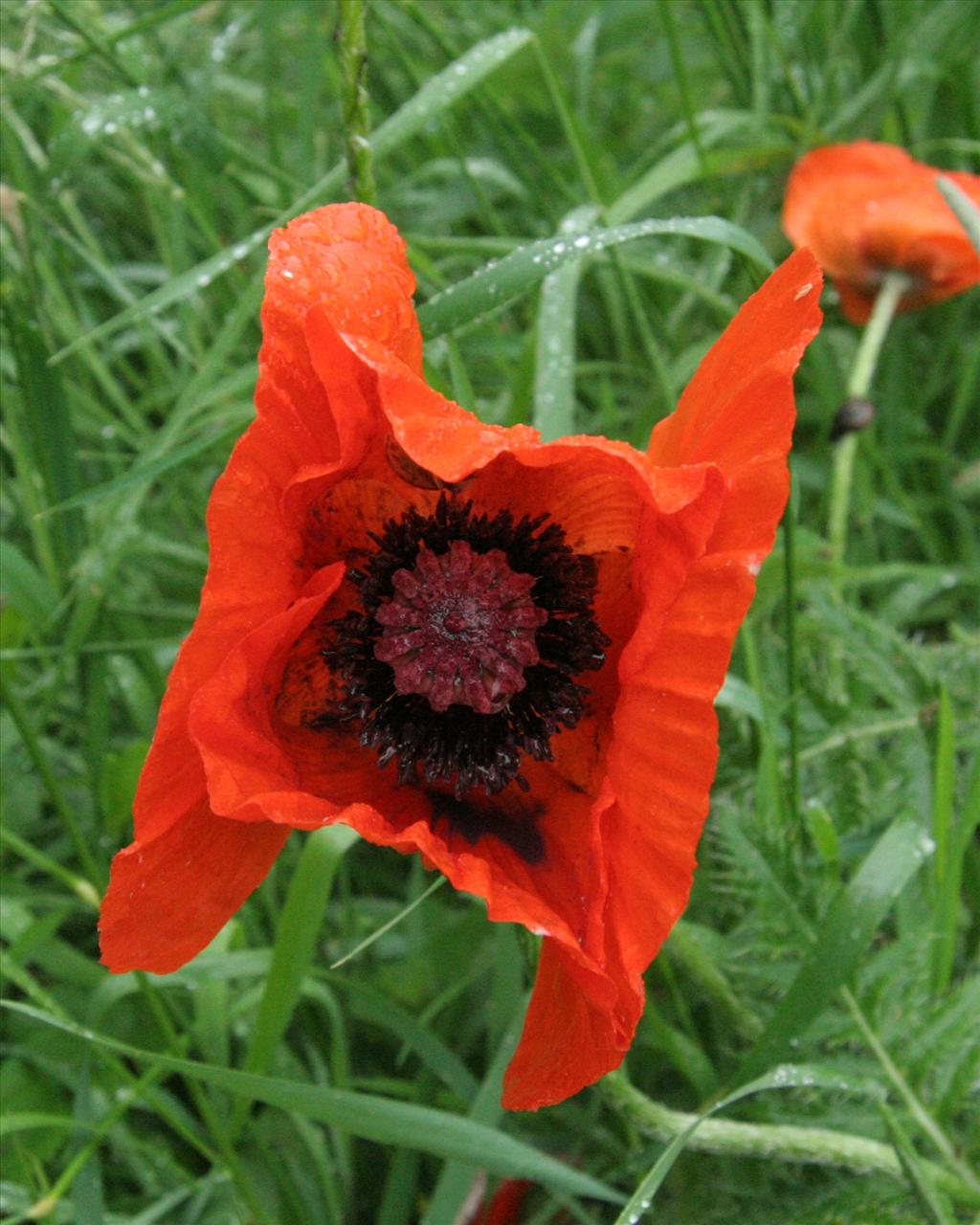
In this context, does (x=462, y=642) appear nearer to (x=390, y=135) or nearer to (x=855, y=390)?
(x=390, y=135)

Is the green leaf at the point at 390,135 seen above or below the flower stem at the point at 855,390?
above

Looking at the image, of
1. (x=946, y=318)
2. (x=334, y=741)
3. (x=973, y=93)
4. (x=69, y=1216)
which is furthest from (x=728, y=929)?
(x=973, y=93)

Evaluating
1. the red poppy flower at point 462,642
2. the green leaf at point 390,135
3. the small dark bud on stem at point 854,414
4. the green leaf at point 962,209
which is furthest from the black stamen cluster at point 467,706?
the small dark bud on stem at point 854,414

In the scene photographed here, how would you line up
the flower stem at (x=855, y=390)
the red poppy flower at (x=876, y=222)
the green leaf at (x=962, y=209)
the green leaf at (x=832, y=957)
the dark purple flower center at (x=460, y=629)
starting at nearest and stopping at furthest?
the dark purple flower center at (x=460, y=629)
the green leaf at (x=832, y=957)
the green leaf at (x=962, y=209)
the flower stem at (x=855, y=390)
the red poppy flower at (x=876, y=222)

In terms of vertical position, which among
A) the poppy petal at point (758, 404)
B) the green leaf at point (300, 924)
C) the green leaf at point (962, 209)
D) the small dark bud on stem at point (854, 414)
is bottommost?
the small dark bud on stem at point (854, 414)

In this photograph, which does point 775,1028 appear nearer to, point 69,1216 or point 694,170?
point 69,1216

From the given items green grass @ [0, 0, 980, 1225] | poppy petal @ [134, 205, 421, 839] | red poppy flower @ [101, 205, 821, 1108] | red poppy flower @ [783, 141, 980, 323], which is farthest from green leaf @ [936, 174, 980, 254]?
poppy petal @ [134, 205, 421, 839]

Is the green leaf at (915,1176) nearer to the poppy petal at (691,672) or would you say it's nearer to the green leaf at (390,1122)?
the green leaf at (390,1122)
